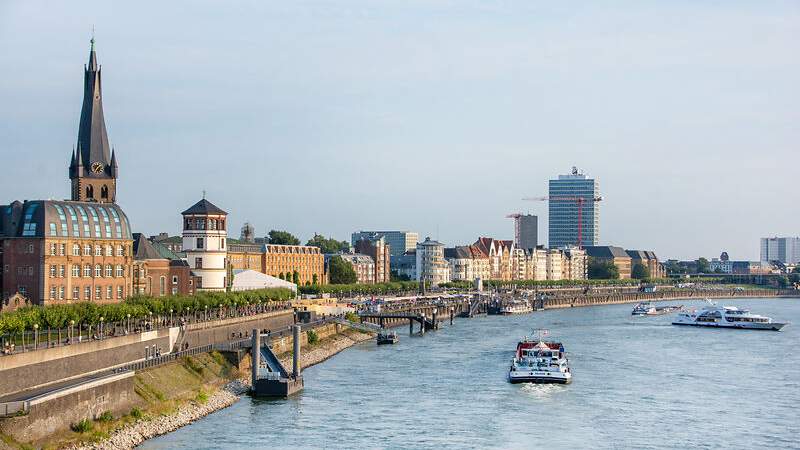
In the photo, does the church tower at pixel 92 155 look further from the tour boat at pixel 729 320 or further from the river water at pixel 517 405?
the tour boat at pixel 729 320

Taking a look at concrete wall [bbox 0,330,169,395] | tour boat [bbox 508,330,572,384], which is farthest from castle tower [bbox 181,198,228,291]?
concrete wall [bbox 0,330,169,395]

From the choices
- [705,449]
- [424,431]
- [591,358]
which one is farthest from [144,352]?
[591,358]

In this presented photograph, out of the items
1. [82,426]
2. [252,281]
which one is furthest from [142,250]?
[82,426]

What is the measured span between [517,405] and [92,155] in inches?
2068

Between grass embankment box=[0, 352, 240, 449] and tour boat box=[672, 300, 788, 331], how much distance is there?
100337mm

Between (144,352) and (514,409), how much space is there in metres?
23.0

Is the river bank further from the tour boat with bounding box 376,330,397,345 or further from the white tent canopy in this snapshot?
the white tent canopy

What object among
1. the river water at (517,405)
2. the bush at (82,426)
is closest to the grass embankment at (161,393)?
the bush at (82,426)

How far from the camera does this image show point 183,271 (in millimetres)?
125125

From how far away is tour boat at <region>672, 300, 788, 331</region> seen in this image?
167 m

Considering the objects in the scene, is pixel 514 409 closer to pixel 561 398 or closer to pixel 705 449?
pixel 561 398

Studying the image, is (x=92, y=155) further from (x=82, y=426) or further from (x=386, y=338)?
(x=82, y=426)

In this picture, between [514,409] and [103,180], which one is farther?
[103,180]

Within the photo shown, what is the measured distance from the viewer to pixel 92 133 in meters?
114
